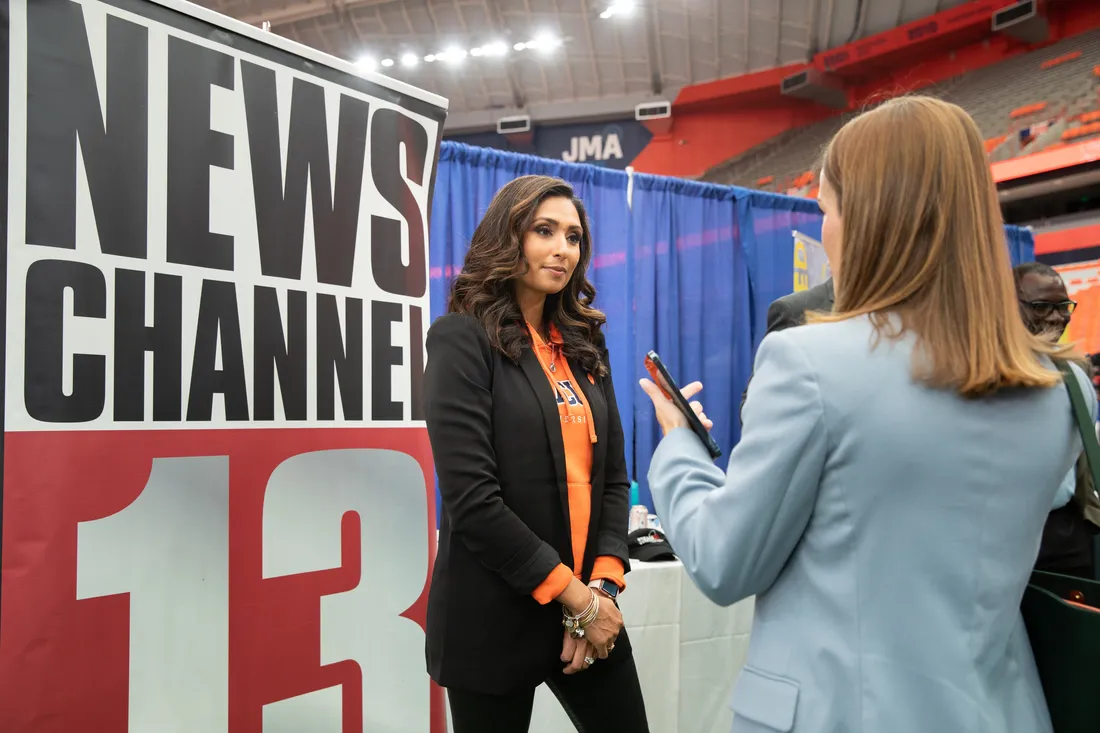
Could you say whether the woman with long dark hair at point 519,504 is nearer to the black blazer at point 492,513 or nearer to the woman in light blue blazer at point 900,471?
the black blazer at point 492,513

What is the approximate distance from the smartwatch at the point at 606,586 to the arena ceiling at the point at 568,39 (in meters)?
8.75

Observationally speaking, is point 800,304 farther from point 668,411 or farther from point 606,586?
point 668,411

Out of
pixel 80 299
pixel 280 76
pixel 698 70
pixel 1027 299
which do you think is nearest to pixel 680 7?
pixel 698 70

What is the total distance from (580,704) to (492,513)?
447 mm

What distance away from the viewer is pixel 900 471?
68 cm

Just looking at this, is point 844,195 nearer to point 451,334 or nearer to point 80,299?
point 451,334

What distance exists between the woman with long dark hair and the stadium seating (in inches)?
225

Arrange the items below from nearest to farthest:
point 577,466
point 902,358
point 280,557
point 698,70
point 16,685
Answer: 1. point 902,358
2. point 16,685
3. point 577,466
4. point 280,557
5. point 698,70

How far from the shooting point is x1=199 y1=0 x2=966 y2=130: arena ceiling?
8.79m

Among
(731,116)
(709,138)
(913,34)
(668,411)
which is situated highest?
(913,34)

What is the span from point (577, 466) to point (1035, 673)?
2.48 ft

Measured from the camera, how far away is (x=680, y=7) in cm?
880

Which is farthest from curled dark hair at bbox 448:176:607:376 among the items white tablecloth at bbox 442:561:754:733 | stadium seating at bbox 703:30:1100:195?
stadium seating at bbox 703:30:1100:195

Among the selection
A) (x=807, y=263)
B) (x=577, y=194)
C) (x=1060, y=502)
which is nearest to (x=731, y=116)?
(x=807, y=263)
